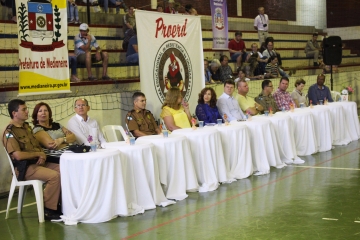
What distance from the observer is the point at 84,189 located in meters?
5.29

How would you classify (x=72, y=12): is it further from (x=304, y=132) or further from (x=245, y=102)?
(x=304, y=132)

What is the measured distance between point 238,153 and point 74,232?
2.71 m

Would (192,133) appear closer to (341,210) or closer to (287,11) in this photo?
(341,210)

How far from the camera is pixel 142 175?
226 inches

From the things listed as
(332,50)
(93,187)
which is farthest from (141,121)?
(332,50)

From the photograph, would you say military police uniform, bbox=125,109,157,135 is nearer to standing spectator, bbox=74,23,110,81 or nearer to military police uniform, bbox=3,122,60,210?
military police uniform, bbox=3,122,60,210

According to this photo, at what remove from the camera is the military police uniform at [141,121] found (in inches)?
281

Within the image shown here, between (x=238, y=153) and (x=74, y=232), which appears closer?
(x=74, y=232)

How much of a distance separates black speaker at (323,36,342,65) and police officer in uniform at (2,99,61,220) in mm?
8462

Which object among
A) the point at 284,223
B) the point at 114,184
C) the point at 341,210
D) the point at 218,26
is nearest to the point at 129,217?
the point at 114,184

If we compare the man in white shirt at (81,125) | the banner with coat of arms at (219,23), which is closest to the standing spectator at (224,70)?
the banner with coat of arms at (219,23)

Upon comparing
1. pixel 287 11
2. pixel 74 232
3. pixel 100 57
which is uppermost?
pixel 287 11

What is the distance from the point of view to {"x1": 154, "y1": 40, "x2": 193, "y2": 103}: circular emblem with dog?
821cm

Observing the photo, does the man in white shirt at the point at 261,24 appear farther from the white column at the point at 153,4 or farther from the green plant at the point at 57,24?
the green plant at the point at 57,24
